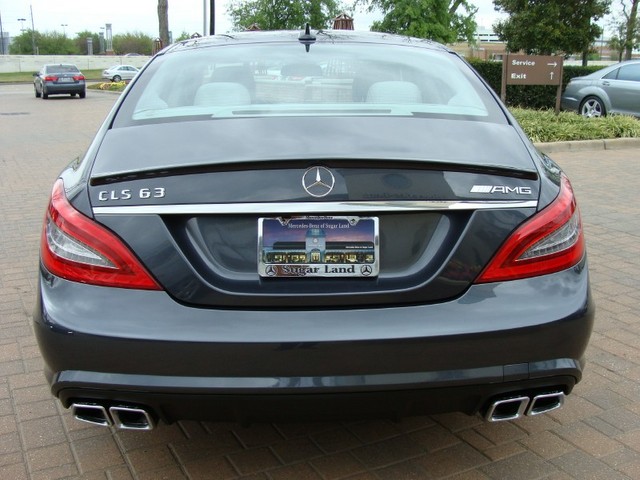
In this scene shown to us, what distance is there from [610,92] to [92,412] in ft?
48.1

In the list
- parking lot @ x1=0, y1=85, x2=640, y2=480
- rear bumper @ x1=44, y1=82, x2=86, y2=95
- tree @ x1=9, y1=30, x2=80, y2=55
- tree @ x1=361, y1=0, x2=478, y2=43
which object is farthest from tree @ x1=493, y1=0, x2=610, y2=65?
tree @ x1=9, y1=30, x2=80, y2=55

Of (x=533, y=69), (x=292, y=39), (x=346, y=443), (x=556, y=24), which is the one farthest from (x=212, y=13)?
(x=346, y=443)

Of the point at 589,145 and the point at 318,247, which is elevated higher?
the point at 318,247

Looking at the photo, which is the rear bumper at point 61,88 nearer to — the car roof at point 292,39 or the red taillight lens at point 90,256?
the car roof at point 292,39

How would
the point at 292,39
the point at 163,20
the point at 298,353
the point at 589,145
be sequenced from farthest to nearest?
the point at 163,20
the point at 589,145
the point at 292,39
the point at 298,353

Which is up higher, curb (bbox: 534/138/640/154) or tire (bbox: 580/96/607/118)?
tire (bbox: 580/96/607/118)

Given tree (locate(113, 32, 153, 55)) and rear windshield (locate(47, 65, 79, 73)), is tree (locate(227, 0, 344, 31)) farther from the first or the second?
tree (locate(113, 32, 153, 55))

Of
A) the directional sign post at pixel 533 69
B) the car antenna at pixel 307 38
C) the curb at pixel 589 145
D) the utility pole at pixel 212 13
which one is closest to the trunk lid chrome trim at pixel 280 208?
the car antenna at pixel 307 38

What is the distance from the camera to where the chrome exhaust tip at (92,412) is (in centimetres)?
218

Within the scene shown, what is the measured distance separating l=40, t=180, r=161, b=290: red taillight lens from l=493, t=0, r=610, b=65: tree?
93.8 feet

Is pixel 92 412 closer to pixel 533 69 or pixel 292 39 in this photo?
pixel 292 39

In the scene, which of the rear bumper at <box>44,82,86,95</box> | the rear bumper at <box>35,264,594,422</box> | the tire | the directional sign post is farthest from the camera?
the rear bumper at <box>44,82,86,95</box>

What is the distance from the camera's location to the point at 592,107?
49.0 feet

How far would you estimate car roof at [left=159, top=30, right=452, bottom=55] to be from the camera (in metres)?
3.36
